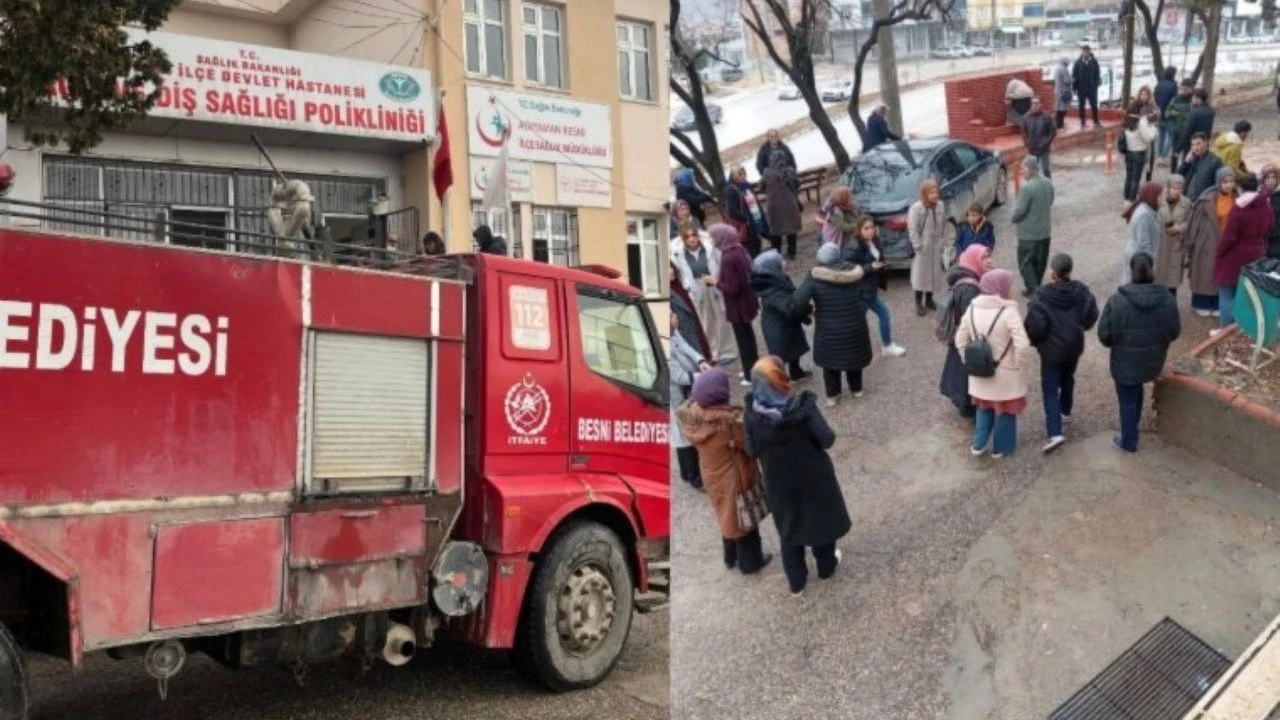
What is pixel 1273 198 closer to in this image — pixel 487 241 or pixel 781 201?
pixel 781 201

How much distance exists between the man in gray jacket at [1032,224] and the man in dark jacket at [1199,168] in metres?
0.46

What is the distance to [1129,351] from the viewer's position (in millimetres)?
2049

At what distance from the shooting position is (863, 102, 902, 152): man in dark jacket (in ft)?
7.35

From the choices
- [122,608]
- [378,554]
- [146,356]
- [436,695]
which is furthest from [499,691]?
[146,356]

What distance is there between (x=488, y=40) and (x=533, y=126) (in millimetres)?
156

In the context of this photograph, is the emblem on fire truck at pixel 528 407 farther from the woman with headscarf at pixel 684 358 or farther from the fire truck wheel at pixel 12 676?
the fire truck wheel at pixel 12 676

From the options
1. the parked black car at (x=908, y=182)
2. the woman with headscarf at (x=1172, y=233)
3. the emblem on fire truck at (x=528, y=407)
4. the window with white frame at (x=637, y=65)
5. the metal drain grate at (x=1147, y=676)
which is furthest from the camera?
the emblem on fire truck at (x=528, y=407)

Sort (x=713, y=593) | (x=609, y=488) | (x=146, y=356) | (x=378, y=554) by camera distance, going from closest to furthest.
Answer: (x=713, y=593)
(x=146, y=356)
(x=378, y=554)
(x=609, y=488)

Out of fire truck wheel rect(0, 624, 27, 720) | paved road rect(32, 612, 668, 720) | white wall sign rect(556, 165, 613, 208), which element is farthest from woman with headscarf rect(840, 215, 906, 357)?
fire truck wheel rect(0, 624, 27, 720)

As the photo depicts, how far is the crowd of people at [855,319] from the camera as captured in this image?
195 cm

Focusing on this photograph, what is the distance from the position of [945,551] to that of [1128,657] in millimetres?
312

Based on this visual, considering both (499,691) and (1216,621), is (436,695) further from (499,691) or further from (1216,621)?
(1216,621)

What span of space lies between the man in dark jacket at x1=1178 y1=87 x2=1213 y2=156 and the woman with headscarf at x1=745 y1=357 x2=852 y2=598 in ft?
3.79

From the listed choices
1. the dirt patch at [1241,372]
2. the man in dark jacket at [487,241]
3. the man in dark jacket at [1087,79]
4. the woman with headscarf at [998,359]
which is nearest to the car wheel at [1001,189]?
the woman with headscarf at [998,359]
